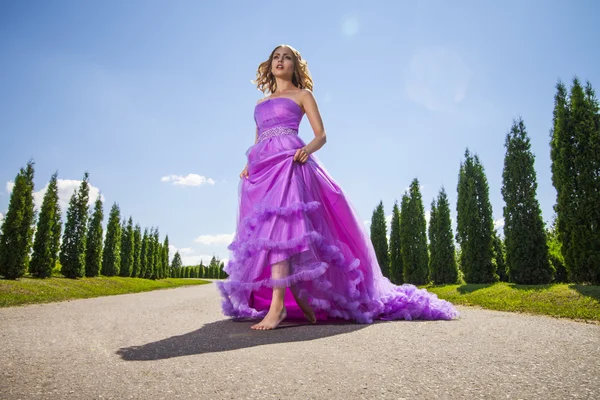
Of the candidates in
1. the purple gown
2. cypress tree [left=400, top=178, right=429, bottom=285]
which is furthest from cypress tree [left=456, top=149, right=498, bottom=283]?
the purple gown

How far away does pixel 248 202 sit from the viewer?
13.6 feet

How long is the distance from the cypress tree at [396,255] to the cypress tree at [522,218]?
11.0 meters

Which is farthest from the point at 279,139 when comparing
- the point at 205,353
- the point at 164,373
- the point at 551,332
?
the point at 551,332

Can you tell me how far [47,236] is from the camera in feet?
66.5

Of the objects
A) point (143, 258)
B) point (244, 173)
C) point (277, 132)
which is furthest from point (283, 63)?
point (143, 258)

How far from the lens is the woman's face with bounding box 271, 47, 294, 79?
4391 millimetres

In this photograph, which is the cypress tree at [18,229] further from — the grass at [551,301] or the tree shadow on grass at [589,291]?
the tree shadow on grass at [589,291]

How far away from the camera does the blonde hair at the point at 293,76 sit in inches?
179

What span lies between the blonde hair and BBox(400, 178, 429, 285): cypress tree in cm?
2091

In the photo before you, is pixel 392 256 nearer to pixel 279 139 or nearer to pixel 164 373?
pixel 279 139

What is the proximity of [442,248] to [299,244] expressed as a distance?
64.6 feet

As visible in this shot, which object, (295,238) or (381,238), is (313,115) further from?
(381,238)

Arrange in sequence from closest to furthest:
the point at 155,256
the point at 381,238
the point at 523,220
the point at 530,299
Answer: the point at 530,299, the point at 523,220, the point at 381,238, the point at 155,256

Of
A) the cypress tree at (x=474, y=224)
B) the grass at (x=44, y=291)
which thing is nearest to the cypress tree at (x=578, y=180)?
the cypress tree at (x=474, y=224)
